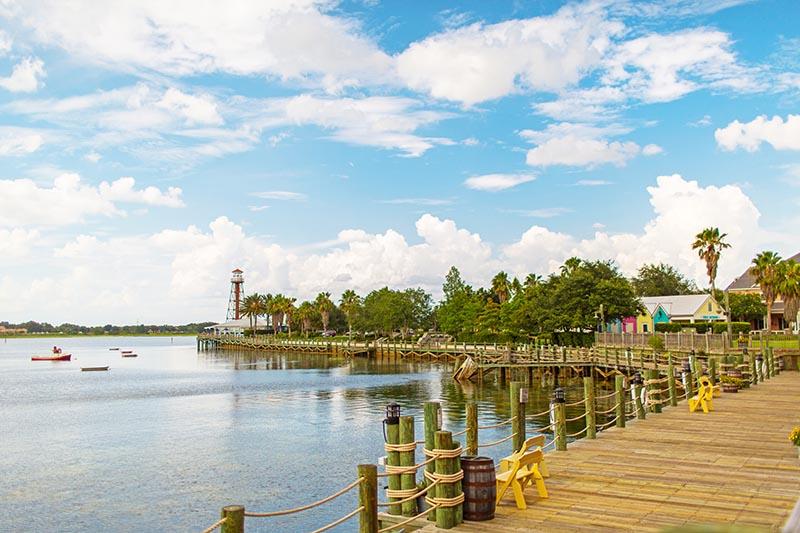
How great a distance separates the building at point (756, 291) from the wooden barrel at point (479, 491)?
76.5 metres

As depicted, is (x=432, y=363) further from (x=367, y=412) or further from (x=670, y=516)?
(x=670, y=516)

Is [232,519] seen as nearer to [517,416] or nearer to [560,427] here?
[517,416]

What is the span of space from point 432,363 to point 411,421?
81461 millimetres

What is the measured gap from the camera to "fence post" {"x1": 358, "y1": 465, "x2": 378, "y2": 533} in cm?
903

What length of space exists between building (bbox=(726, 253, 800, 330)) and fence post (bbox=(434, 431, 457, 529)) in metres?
76.9

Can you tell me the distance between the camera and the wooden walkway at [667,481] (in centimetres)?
973

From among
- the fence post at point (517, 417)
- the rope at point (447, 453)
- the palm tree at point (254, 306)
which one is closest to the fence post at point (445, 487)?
the rope at point (447, 453)

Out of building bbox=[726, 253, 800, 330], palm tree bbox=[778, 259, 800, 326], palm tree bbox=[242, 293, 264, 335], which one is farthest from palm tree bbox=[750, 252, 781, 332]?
palm tree bbox=[242, 293, 264, 335]

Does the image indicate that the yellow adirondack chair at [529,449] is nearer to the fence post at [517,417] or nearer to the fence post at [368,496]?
the fence post at [517,417]

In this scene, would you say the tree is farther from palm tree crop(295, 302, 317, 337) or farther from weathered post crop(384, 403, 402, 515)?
weathered post crop(384, 403, 402, 515)

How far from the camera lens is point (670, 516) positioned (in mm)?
9883

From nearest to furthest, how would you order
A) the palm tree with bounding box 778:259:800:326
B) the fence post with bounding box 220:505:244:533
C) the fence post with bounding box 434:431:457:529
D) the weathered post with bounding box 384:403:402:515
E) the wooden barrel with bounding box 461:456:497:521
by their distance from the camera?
the fence post with bounding box 220:505:244:533
the fence post with bounding box 434:431:457:529
the wooden barrel with bounding box 461:456:497:521
the weathered post with bounding box 384:403:402:515
the palm tree with bounding box 778:259:800:326

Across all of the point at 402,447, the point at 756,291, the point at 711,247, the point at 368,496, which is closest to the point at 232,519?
the point at 368,496

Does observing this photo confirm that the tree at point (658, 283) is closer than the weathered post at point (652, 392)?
No
